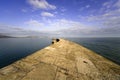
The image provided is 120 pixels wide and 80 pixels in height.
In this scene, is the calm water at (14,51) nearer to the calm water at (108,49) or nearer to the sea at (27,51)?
the sea at (27,51)

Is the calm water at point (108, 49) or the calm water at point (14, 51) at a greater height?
the calm water at point (108, 49)

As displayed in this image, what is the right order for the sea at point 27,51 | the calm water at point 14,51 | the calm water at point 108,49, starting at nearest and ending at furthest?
the calm water at point 14,51
the sea at point 27,51
the calm water at point 108,49

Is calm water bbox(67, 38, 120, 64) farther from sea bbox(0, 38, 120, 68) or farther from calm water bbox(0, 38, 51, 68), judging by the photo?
calm water bbox(0, 38, 51, 68)

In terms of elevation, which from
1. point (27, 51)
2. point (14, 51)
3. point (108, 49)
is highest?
point (108, 49)

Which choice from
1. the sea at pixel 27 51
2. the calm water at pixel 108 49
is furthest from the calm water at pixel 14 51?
the calm water at pixel 108 49

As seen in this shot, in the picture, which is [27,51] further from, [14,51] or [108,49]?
[108,49]

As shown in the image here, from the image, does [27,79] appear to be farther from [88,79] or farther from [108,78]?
[108,78]

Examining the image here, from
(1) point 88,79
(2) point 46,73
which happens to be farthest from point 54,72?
(1) point 88,79

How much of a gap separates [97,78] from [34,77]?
89.8 inches

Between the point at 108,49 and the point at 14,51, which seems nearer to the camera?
the point at 14,51

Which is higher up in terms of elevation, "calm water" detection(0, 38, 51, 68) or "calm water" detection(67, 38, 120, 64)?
"calm water" detection(67, 38, 120, 64)

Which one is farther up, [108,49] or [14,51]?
[108,49]

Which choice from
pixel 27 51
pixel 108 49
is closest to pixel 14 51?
pixel 27 51

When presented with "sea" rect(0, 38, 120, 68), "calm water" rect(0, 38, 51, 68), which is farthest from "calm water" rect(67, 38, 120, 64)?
"calm water" rect(0, 38, 51, 68)
